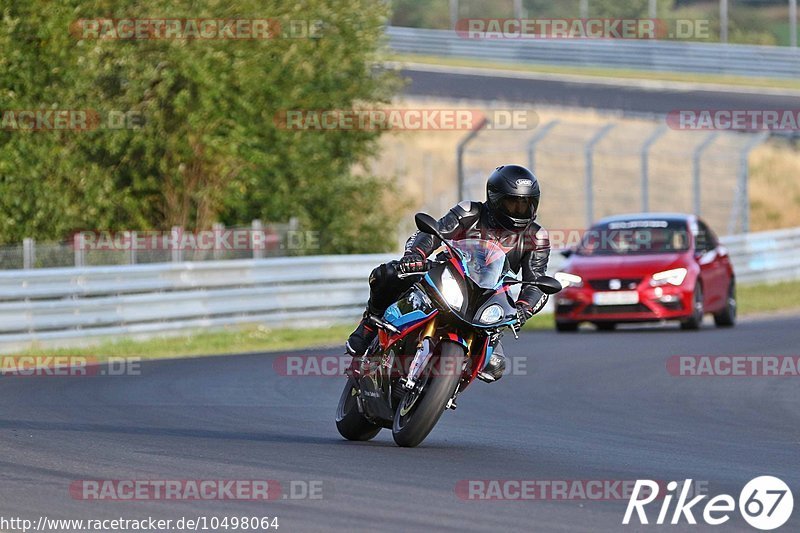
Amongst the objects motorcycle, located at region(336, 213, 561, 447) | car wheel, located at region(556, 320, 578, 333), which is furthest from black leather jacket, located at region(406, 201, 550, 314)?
car wheel, located at region(556, 320, 578, 333)

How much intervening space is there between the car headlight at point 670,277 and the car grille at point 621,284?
201 millimetres

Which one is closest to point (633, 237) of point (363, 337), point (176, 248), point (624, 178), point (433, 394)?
point (176, 248)

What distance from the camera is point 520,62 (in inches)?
2101

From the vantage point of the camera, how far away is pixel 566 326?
22.0 metres

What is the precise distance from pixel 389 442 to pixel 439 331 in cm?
113

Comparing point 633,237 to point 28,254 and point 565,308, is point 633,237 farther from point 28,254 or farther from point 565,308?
point 28,254

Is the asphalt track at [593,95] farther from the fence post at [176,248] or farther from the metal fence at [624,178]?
the fence post at [176,248]

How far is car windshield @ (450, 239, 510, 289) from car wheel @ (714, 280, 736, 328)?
1352 cm

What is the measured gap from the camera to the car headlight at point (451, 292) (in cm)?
925

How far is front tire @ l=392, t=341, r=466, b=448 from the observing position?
9.18 meters

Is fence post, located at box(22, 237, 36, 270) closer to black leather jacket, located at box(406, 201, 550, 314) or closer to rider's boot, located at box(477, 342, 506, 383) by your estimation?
black leather jacket, located at box(406, 201, 550, 314)

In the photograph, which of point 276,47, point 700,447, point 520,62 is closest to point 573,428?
point 700,447

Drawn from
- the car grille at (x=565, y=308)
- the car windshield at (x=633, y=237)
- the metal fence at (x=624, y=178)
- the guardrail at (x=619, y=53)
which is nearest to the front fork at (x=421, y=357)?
the car grille at (x=565, y=308)

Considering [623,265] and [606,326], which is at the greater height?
[623,265]
